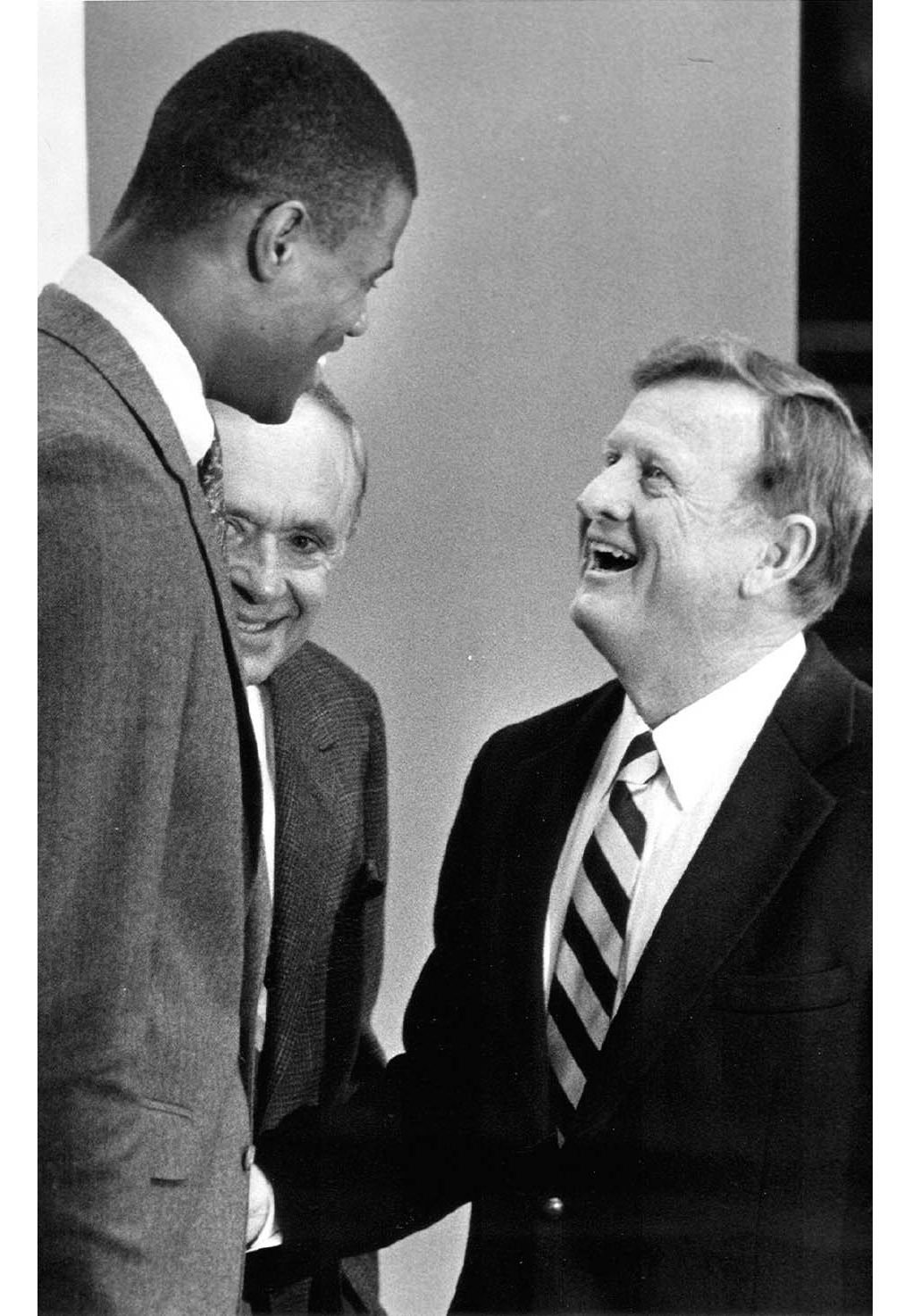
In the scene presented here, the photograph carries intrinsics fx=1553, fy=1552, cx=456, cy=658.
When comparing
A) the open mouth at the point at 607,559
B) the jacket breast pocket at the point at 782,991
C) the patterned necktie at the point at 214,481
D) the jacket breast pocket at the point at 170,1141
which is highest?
the patterned necktie at the point at 214,481

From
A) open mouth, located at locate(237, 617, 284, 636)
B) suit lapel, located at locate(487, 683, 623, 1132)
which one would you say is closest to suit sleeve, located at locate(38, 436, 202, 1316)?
open mouth, located at locate(237, 617, 284, 636)

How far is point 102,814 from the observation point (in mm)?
1419

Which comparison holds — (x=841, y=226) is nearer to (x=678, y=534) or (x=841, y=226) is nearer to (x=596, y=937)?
(x=678, y=534)

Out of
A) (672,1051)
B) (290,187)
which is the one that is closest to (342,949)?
Result: (672,1051)

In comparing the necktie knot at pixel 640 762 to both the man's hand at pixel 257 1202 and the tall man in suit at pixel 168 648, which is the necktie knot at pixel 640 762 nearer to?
the tall man in suit at pixel 168 648

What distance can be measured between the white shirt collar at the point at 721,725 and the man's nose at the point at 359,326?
0.53 meters

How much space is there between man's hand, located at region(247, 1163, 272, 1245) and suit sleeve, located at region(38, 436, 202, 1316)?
22 centimetres

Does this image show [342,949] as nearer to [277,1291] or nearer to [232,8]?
[277,1291]

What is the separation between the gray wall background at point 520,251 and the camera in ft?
5.39

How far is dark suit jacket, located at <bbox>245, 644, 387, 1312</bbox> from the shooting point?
1679mm

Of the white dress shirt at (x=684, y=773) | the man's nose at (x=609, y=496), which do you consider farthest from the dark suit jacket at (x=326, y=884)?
the man's nose at (x=609, y=496)

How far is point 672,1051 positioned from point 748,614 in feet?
1.55

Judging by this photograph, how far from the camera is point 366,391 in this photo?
1666 millimetres

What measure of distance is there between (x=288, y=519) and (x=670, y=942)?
2.00 feet
